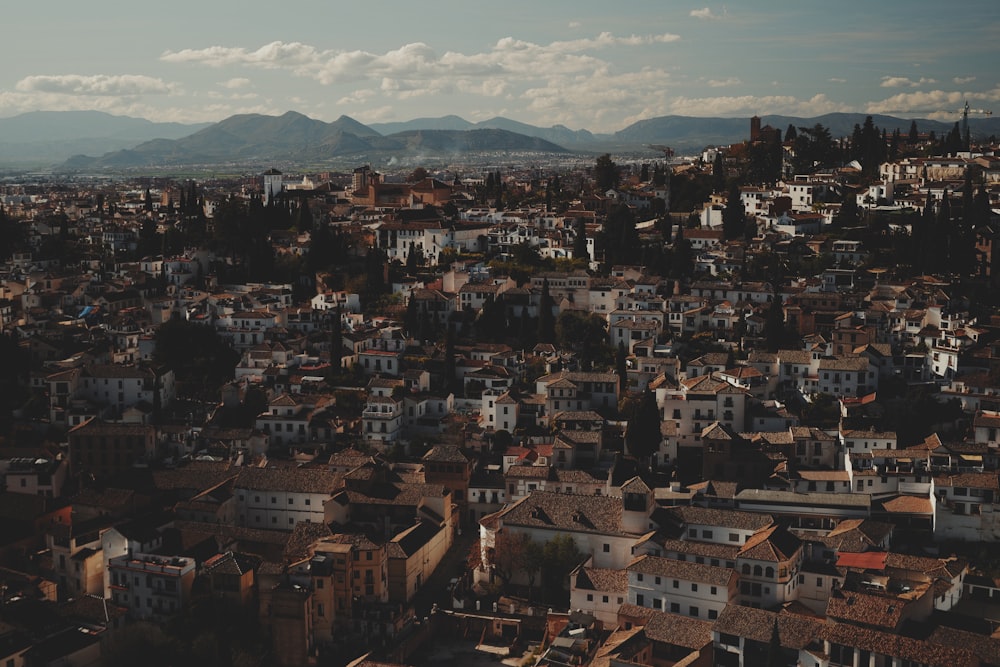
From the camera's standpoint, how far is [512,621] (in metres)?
21.0

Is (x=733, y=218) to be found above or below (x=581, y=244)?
above

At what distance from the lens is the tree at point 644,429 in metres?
25.8

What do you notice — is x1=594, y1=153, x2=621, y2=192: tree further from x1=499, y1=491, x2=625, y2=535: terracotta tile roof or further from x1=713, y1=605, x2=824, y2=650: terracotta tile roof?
x1=713, y1=605, x2=824, y2=650: terracotta tile roof

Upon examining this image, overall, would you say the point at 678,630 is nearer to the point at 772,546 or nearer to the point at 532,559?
the point at 772,546

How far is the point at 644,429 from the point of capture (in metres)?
25.9

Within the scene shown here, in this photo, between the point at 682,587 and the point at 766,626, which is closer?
the point at 766,626

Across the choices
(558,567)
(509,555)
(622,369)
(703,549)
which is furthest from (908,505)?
(622,369)

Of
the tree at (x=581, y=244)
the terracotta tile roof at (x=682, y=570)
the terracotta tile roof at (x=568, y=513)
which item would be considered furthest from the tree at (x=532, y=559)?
the tree at (x=581, y=244)

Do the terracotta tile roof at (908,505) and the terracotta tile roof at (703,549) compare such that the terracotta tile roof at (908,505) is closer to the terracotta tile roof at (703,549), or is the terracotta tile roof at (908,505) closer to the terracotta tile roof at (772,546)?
the terracotta tile roof at (772,546)

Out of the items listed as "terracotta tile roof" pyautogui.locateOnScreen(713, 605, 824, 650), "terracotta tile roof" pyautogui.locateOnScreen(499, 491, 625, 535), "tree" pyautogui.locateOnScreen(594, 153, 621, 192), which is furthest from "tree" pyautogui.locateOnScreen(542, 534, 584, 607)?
"tree" pyautogui.locateOnScreen(594, 153, 621, 192)

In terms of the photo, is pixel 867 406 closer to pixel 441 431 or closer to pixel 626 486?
pixel 626 486

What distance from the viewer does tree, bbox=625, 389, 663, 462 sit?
84.8 ft

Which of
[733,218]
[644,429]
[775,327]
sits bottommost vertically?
[644,429]

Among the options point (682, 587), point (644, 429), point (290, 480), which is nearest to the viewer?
point (682, 587)
